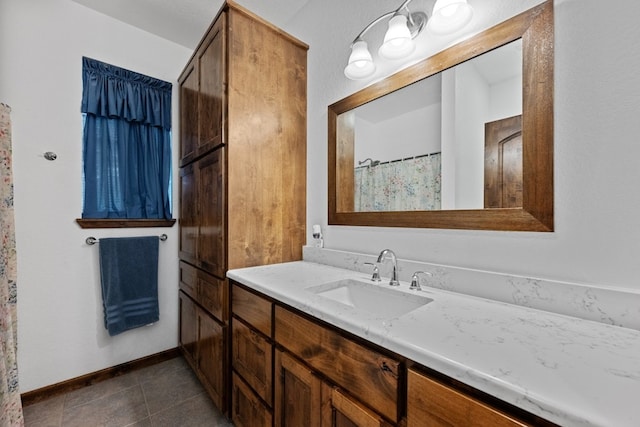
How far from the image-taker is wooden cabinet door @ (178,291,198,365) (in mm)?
1916

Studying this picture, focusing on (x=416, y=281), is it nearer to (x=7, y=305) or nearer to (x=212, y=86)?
(x=212, y=86)

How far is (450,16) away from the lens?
1038 millimetres

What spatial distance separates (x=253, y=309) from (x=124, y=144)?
1648mm

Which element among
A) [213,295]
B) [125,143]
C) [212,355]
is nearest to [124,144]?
[125,143]

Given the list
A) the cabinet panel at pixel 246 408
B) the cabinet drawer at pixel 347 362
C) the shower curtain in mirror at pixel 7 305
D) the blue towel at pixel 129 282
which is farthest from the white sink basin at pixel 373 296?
the blue towel at pixel 129 282

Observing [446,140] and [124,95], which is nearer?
[446,140]

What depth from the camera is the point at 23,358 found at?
1.68 meters

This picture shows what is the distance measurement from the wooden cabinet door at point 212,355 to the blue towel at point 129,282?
530 mm

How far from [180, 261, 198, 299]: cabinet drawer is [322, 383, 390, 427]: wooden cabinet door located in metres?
1.34

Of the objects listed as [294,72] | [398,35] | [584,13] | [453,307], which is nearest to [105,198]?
[294,72]

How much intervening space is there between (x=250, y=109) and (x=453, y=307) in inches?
56.1

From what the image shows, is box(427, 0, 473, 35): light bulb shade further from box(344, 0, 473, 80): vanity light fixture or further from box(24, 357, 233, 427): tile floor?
box(24, 357, 233, 427): tile floor

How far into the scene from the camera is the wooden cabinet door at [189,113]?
75.6 inches

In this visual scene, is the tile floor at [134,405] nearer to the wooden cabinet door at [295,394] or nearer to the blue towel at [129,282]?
the blue towel at [129,282]
